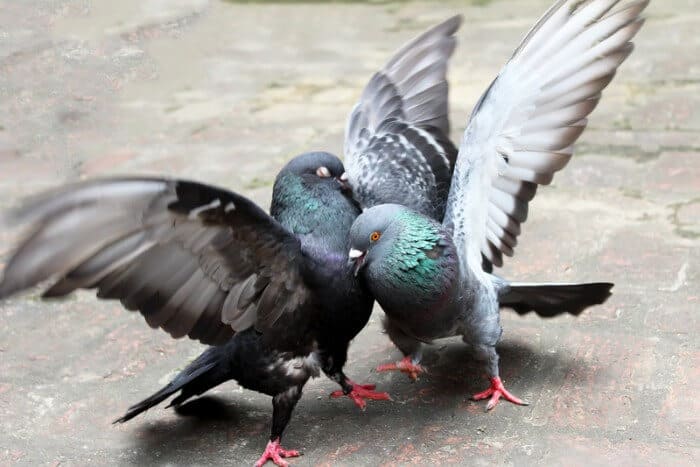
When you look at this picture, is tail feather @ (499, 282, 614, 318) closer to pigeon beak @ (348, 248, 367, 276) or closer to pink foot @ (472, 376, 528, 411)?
pink foot @ (472, 376, 528, 411)

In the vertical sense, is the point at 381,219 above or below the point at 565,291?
above

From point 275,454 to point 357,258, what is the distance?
71cm

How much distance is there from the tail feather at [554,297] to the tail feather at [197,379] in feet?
3.54

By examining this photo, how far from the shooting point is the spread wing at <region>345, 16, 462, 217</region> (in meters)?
3.69

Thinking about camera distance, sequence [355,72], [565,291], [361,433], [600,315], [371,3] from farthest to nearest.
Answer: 1. [371,3]
2. [355,72]
3. [600,315]
4. [565,291]
5. [361,433]

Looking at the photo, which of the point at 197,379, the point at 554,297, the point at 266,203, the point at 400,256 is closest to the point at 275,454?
the point at 197,379

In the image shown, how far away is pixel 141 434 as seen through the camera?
3262 millimetres

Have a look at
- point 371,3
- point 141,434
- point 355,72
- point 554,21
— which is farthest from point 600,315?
point 371,3

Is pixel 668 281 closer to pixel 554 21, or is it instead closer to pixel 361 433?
pixel 554 21

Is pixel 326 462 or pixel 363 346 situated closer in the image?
pixel 326 462

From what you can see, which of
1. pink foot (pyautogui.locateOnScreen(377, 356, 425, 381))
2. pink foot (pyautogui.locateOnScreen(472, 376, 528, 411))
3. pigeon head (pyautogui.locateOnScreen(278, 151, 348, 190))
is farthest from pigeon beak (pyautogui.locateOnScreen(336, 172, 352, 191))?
pink foot (pyautogui.locateOnScreen(472, 376, 528, 411))

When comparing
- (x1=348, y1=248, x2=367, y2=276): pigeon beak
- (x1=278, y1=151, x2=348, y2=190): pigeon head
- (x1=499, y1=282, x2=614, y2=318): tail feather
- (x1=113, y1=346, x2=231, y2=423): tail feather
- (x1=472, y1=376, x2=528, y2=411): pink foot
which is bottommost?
(x1=472, y1=376, x2=528, y2=411): pink foot

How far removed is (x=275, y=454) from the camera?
3057 mm

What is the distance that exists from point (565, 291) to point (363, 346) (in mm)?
879
